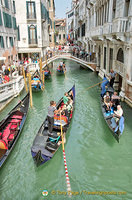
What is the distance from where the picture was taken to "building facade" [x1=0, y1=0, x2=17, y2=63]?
559 inches

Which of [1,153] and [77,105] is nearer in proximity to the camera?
[1,153]

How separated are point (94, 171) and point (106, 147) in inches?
49.9

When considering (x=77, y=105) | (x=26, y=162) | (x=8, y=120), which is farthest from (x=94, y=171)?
(x=77, y=105)

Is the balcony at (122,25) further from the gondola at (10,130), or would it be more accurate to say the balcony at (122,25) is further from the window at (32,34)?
the window at (32,34)

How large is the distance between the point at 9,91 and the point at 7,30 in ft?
25.7

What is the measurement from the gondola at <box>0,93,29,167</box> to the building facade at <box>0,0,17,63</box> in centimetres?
822

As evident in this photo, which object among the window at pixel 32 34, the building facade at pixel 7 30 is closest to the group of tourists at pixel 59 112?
the building facade at pixel 7 30

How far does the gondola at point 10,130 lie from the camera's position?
5.24m

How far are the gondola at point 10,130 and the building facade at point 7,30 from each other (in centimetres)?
822

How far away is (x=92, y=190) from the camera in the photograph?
4500 mm

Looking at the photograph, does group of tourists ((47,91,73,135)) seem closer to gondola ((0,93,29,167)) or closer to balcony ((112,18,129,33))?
gondola ((0,93,29,167))

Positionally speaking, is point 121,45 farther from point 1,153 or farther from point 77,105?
point 1,153

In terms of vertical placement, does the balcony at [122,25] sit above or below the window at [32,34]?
below

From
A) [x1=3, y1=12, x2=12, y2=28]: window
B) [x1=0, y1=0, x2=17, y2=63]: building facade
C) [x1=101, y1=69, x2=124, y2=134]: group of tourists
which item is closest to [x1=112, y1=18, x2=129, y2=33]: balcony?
[x1=101, y1=69, x2=124, y2=134]: group of tourists
